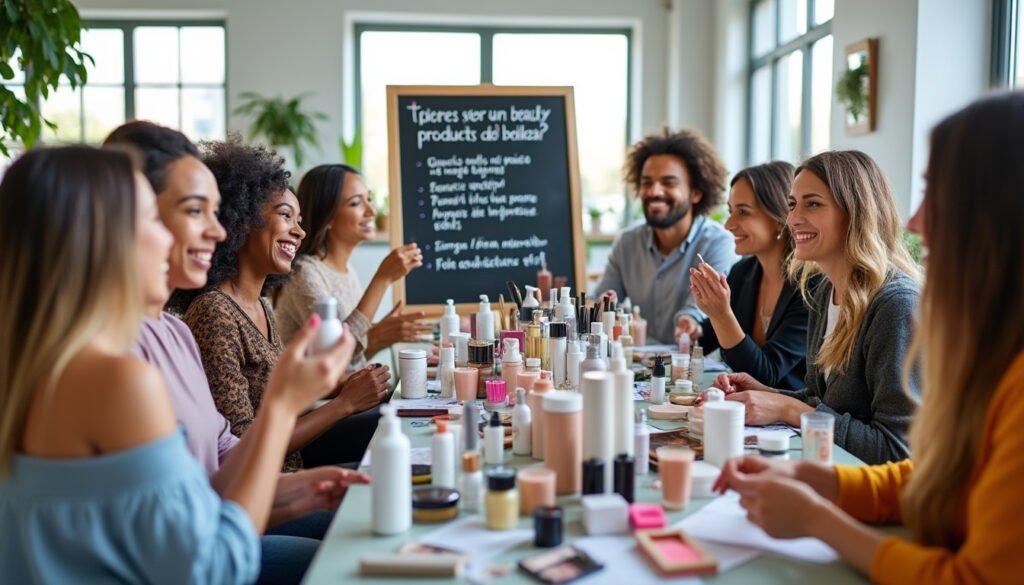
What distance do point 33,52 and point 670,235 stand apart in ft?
8.15

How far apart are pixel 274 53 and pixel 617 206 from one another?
297 centimetres

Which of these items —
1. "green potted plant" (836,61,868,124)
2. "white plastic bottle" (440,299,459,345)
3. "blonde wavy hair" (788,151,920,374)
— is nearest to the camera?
"blonde wavy hair" (788,151,920,374)

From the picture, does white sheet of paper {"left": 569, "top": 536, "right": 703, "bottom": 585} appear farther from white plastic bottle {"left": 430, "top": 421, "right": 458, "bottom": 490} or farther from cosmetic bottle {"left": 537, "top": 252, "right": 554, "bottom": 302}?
cosmetic bottle {"left": 537, "top": 252, "right": 554, "bottom": 302}

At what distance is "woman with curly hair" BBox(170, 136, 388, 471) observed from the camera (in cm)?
204

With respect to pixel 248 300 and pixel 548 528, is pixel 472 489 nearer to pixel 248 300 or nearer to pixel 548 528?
pixel 548 528

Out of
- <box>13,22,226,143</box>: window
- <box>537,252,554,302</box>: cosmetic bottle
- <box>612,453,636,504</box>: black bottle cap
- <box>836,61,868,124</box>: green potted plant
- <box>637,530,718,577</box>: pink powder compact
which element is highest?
<box>13,22,226,143</box>: window

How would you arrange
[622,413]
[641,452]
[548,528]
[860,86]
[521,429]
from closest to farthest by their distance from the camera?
[548,528]
[622,413]
[641,452]
[521,429]
[860,86]

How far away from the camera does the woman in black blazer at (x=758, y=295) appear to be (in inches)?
97.3

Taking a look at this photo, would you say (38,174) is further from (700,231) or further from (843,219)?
(700,231)

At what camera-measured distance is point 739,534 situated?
4.20 ft

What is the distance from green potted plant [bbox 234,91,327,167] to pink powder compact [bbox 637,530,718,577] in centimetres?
560

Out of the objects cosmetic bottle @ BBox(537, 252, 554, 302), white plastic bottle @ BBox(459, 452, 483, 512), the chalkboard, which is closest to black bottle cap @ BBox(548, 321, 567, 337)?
white plastic bottle @ BBox(459, 452, 483, 512)

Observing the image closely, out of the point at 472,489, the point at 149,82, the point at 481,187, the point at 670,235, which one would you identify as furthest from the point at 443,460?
the point at 149,82

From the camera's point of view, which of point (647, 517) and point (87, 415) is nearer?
point (87, 415)
